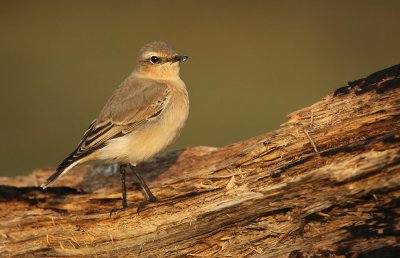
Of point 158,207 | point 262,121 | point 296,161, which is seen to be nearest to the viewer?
point 296,161

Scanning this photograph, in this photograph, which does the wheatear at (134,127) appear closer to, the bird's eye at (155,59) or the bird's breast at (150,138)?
the bird's breast at (150,138)

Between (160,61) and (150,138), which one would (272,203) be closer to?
(150,138)

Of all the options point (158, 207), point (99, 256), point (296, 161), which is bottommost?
point (99, 256)

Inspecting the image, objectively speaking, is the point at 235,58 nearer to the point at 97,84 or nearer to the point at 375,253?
the point at 97,84

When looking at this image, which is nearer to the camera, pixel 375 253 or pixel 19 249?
pixel 375 253

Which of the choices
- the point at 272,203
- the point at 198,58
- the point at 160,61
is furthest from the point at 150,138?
the point at 198,58

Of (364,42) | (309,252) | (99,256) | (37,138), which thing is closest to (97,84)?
→ (37,138)

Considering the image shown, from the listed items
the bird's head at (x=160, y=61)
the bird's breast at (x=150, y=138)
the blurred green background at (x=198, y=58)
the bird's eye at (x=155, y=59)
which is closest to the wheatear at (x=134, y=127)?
the bird's breast at (x=150, y=138)
